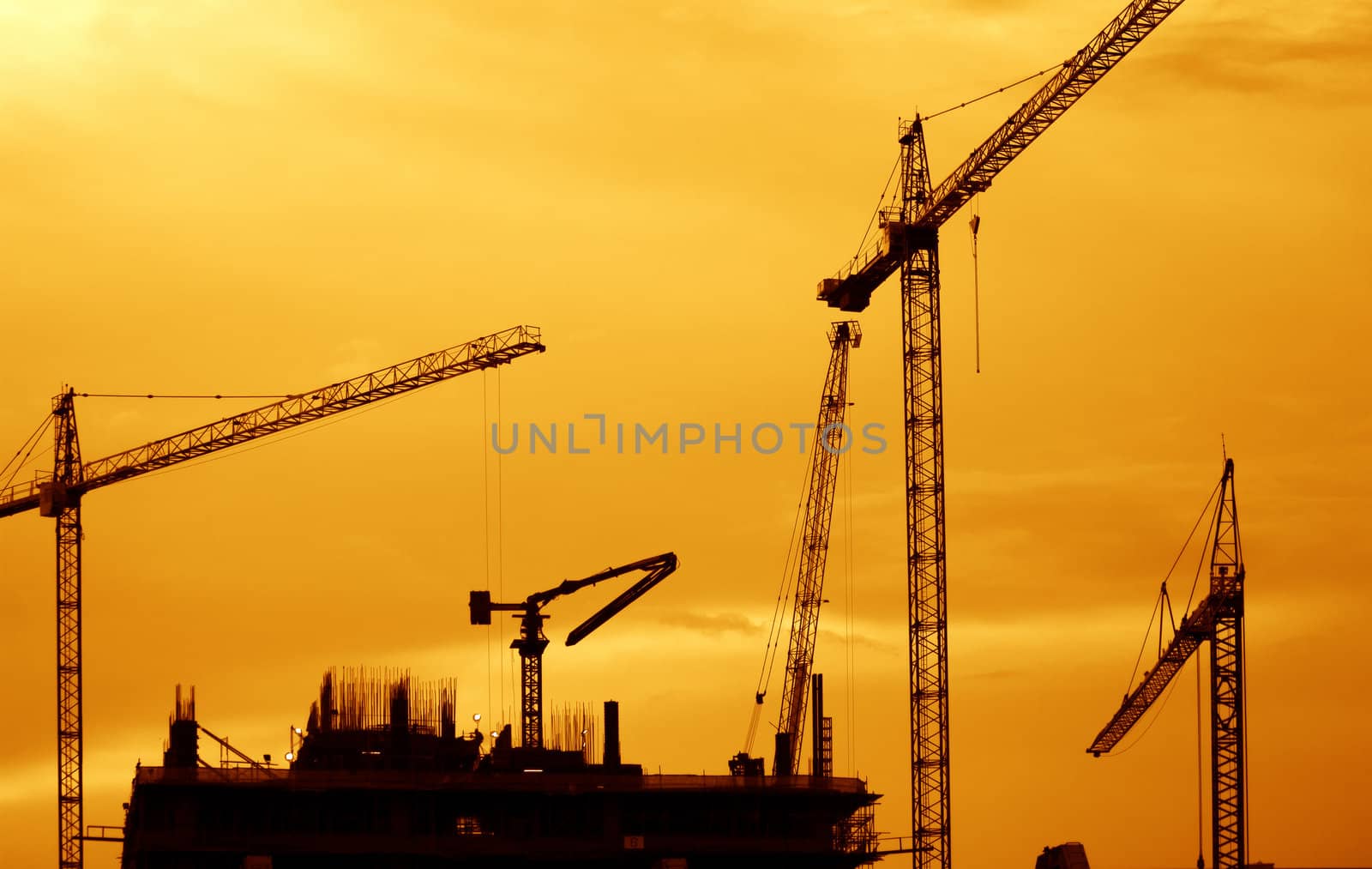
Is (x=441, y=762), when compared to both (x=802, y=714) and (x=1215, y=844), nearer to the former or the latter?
(x=802, y=714)

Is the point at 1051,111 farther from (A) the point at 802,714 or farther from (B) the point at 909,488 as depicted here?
(A) the point at 802,714

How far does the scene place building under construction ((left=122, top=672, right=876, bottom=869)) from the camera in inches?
6663

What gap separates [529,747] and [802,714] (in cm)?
2543

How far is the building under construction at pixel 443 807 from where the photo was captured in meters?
169

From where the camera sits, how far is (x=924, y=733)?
187 meters

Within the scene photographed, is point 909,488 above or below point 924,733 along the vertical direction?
above

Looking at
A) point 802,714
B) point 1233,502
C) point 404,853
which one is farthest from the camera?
point 802,714

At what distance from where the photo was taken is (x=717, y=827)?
175 m

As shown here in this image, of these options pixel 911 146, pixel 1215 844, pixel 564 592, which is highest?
pixel 911 146

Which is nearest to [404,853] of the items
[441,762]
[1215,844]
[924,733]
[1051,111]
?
[441,762]

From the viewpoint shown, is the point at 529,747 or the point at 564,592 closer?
the point at 529,747

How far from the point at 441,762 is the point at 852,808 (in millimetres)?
26287

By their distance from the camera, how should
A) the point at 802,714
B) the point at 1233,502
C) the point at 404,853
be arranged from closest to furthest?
the point at 404,853
the point at 1233,502
the point at 802,714

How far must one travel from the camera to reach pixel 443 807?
6786 inches
